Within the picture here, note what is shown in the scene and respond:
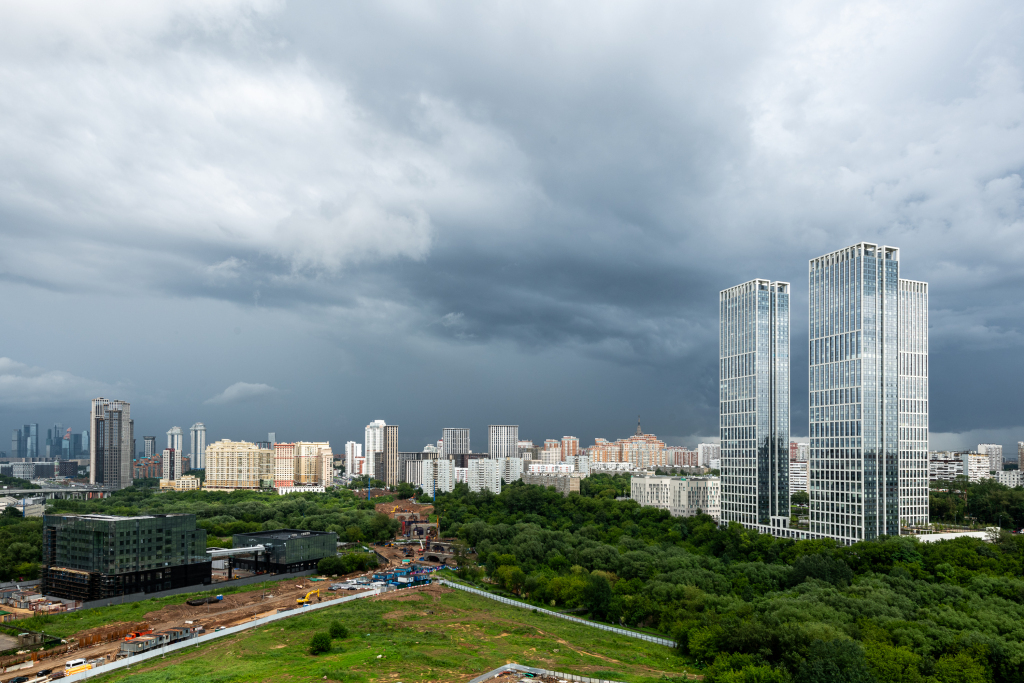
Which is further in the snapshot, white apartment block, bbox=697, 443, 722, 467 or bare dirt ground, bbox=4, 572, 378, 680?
white apartment block, bbox=697, 443, 722, 467

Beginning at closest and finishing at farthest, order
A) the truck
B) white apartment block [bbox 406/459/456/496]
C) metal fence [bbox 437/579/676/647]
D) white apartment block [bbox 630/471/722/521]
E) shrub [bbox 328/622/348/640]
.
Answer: shrub [bbox 328/622/348/640], metal fence [bbox 437/579/676/647], the truck, white apartment block [bbox 630/471/722/521], white apartment block [bbox 406/459/456/496]

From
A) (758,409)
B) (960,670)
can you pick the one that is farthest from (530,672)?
(758,409)

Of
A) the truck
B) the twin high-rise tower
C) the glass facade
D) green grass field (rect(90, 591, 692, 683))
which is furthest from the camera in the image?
the glass facade

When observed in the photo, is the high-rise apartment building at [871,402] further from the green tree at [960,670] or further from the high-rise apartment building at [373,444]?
the high-rise apartment building at [373,444]

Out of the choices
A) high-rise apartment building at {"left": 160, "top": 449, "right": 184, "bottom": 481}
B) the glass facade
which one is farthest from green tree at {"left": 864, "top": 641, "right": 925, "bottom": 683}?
high-rise apartment building at {"left": 160, "top": 449, "right": 184, "bottom": 481}

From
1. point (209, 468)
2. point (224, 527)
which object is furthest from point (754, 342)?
point (209, 468)

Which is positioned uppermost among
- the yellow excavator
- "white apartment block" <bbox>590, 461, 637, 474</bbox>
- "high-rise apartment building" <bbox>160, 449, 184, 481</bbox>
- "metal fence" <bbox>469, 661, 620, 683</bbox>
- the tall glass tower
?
the tall glass tower

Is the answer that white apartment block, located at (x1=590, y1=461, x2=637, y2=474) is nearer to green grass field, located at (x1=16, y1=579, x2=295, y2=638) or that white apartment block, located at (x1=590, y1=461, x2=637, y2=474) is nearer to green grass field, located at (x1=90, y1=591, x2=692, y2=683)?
green grass field, located at (x1=90, y1=591, x2=692, y2=683)
